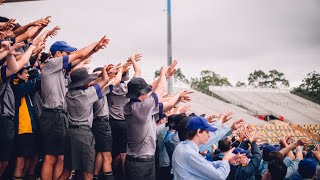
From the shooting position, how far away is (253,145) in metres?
5.52

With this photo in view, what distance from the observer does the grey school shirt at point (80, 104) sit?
16.4 feet

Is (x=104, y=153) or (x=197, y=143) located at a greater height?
(x=197, y=143)

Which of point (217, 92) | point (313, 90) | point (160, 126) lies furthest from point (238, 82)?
point (160, 126)

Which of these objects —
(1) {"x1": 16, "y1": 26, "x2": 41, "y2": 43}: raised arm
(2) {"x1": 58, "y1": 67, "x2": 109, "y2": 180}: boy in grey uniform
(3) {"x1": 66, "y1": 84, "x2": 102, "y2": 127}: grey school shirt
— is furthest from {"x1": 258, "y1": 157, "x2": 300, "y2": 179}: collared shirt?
(1) {"x1": 16, "y1": 26, "x2": 41, "y2": 43}: raised arm

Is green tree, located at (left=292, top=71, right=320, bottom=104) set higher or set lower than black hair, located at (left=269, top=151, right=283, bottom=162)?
lower

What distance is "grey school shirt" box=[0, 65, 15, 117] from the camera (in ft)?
15.4

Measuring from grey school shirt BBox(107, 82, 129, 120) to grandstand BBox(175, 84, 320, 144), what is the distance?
2551cm

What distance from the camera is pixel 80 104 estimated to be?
500 cm

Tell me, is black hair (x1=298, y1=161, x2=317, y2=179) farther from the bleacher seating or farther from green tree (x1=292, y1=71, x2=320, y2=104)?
green tree (x1=292, y1=71, x2=320, y2=104)

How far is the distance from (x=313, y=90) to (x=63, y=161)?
64664 mm

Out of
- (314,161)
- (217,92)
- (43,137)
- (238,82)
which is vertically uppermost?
(43,137)

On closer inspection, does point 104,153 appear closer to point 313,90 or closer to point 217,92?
point 217,92

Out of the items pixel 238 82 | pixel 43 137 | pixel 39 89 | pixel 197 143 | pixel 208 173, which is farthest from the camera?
pixel 238 82

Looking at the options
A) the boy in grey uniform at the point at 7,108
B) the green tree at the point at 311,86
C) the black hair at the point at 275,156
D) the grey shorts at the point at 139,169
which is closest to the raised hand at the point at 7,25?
the boy in grey uniform at the point at 7,108
